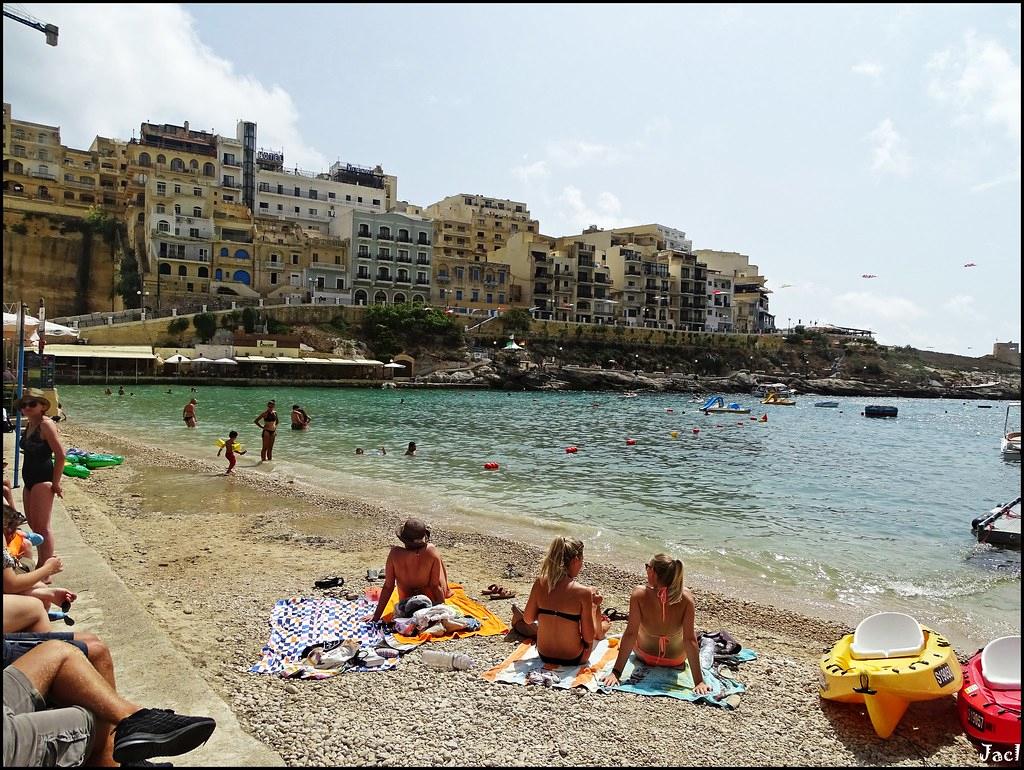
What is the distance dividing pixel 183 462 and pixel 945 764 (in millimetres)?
16697

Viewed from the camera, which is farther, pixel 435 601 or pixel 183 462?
pixel 183 462

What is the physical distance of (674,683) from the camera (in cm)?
521

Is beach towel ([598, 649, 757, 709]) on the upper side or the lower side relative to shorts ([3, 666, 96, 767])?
lower

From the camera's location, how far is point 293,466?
60.0ft

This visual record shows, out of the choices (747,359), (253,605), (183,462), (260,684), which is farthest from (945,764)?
(747,359)

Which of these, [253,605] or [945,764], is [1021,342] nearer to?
[945,764]

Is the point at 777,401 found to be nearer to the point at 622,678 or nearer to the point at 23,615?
the point at 622,678

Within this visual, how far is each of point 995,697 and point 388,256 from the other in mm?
73366

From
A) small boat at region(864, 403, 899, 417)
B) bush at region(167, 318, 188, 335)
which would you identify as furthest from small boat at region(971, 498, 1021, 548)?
bush at region(167, 318, 188, 335)

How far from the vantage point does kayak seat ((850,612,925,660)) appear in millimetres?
5086

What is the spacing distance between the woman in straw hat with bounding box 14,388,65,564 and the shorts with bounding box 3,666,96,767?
4363 mm

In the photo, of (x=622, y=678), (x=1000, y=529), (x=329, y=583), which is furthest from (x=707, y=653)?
(x=1000, y=529)

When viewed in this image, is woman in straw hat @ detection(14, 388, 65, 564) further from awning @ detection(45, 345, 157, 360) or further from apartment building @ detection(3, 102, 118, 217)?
apartment building @ detection(3, 102, 118, 217)

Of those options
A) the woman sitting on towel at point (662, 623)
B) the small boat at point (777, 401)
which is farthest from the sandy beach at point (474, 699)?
the small boat at point (777, 401)
